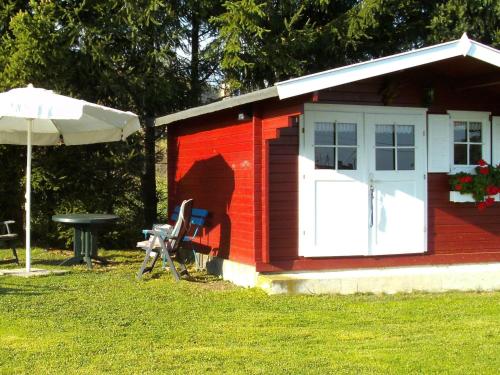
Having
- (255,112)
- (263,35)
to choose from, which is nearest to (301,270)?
(255,112)

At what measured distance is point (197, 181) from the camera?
9719 mm

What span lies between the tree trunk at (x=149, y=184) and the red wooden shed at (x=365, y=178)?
4031 mm

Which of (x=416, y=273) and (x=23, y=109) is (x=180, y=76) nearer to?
(x=23, y=109)

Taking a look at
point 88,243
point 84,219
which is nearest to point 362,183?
point 84,219

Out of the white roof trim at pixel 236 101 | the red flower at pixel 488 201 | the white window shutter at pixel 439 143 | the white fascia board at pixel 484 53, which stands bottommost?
the red flower at pixel 488 201

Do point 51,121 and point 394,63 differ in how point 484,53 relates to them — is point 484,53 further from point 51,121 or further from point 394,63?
point 51,121

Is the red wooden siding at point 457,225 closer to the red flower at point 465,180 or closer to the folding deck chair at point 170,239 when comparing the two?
the red flower at point 465,180

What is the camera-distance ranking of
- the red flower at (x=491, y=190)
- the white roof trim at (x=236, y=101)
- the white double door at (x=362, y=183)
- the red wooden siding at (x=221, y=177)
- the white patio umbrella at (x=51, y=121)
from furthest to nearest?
the red flower at (x=491, y=190)
the red wooden siding at (x=221, y=177)
the white double door at (x=362, y=183)
the white patio umbrella at (x=51, y=121)
the white roof trim at (x=236, y=101)

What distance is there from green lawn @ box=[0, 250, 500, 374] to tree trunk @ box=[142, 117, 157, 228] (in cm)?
490

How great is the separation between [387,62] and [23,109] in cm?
412

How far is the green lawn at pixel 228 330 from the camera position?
4.70 m

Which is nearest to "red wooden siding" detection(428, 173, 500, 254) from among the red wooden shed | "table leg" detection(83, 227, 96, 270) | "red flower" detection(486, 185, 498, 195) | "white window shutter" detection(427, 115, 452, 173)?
the red wooden shed

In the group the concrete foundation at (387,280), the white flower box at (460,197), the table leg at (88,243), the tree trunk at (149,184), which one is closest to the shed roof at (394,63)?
the white flower box at (460,197)

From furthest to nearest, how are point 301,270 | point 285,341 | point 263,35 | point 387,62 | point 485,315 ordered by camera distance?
point 263,35
point 301,270
point 387,62
point 485,315
point 285,341
